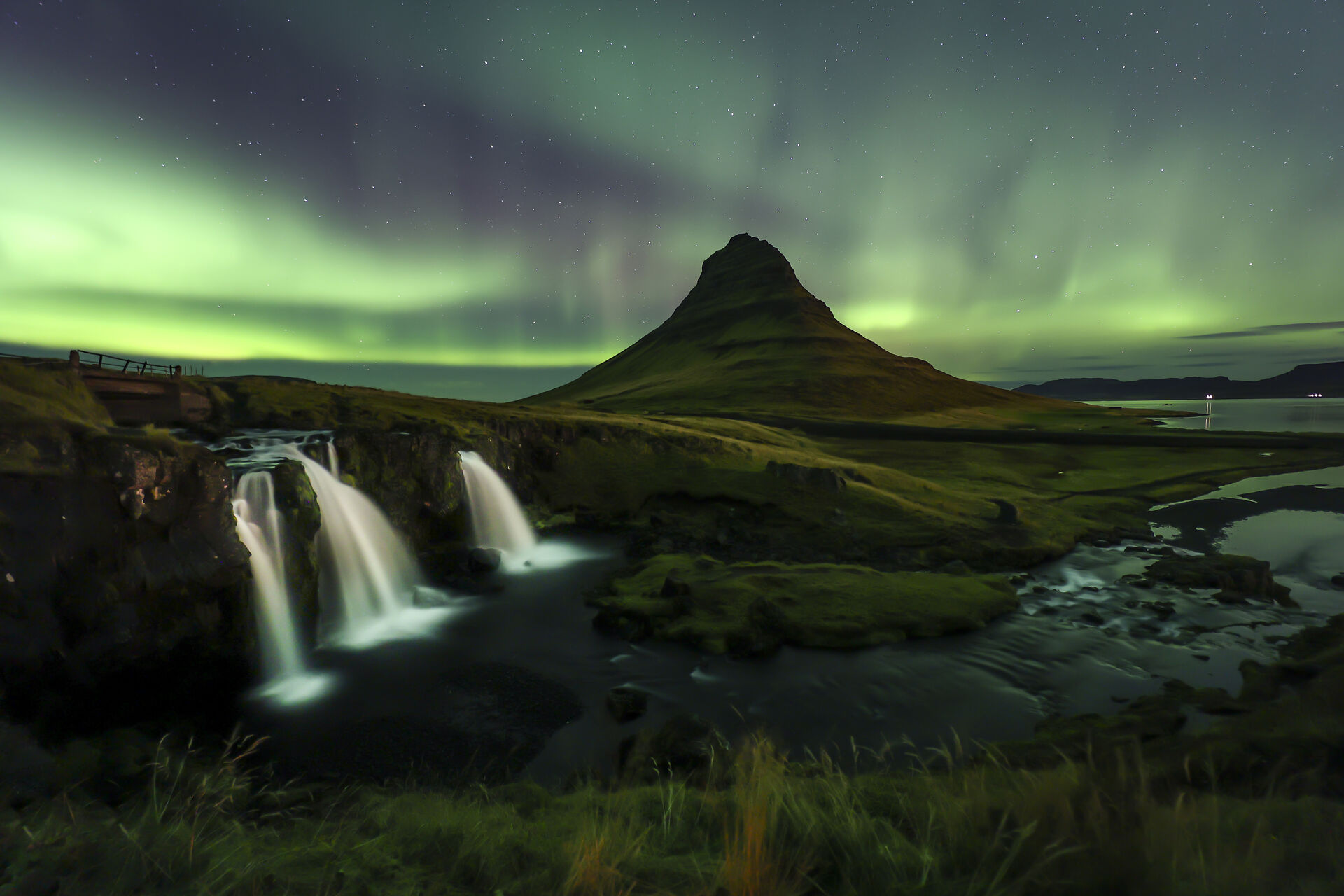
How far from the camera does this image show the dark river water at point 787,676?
13.2 meters

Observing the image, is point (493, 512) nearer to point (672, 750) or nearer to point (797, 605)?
point (797, 605)

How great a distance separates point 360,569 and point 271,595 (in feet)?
14.9

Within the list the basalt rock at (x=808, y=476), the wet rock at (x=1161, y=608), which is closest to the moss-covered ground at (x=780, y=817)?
the wet rock at (x=1161, y=608)

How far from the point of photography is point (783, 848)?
4.40 meters

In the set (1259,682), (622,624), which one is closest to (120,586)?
(622,624)

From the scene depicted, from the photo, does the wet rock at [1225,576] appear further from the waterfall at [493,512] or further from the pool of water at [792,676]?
the waterfall at [493,512]

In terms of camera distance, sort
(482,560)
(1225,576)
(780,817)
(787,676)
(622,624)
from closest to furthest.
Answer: (780,817) → (787,676) → (622,624) → (1225,576) → (482,560)

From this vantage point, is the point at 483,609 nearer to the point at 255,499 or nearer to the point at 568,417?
the point at 255,499

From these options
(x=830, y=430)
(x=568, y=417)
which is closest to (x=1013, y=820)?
(x=568, y=417)

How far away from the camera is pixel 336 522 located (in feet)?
72.3

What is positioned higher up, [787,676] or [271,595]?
[271,595]

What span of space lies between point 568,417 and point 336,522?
86.7ft

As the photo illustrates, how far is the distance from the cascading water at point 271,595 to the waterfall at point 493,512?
11.9 meters

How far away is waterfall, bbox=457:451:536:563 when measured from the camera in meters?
30.4
